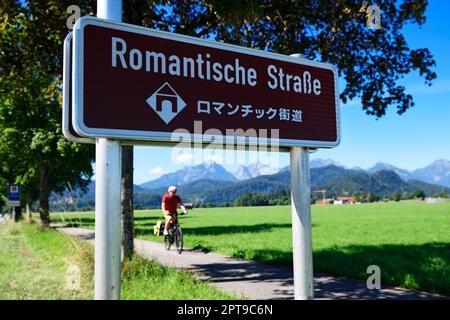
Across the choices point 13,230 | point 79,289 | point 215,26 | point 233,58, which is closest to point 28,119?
point 13,230

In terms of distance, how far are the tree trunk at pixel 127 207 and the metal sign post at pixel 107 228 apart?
5.38 metres

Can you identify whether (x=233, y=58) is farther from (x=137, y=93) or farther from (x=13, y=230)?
(x=13, y=230)

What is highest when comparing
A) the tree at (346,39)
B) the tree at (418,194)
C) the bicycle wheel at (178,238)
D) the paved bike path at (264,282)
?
the tree at (346,39)

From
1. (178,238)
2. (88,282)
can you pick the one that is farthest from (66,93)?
(178,238)

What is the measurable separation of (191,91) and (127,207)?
577cm

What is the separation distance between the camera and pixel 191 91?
2.00 m

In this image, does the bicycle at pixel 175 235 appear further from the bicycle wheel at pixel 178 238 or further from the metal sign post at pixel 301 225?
the metal sign post at pixel 301 225

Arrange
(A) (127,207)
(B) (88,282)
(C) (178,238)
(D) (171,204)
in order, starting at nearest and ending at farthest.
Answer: (B) (88,282), (A) (127,207), (D) (171,204), (C) (178,238)

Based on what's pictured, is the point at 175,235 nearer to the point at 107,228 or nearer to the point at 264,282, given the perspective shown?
the point at 264,282

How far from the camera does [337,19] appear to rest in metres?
7.04

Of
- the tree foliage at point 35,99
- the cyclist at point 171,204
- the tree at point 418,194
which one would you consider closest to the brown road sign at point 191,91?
the tree foliage at point 35,99

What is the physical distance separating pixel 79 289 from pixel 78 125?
4.34m

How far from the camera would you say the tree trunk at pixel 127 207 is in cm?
718

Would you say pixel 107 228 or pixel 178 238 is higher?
pixel 107 228
